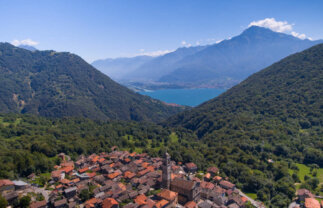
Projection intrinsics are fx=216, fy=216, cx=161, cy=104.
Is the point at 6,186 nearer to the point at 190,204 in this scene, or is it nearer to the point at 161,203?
the point at 161,203

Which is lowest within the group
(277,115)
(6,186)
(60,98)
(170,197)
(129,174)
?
(129,174)

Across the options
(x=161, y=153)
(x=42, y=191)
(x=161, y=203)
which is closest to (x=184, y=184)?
(x=161, y=203)

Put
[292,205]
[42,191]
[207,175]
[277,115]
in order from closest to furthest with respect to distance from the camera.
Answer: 1. [42,191]
2. [292,205]
3. [207,175]
4. [277,115]

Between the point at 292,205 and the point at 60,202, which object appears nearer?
the point at 60,202

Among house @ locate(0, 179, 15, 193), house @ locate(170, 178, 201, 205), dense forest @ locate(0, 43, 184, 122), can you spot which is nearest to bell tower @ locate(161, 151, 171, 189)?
house @ locate(170, 178, 201, 205)

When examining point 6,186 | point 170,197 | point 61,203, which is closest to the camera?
point 61,203

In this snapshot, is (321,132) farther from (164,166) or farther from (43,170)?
(43,170)

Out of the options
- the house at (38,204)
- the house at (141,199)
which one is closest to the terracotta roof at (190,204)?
the house at (141,199)

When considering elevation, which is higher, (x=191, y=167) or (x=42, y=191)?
(x=42, y=191)
